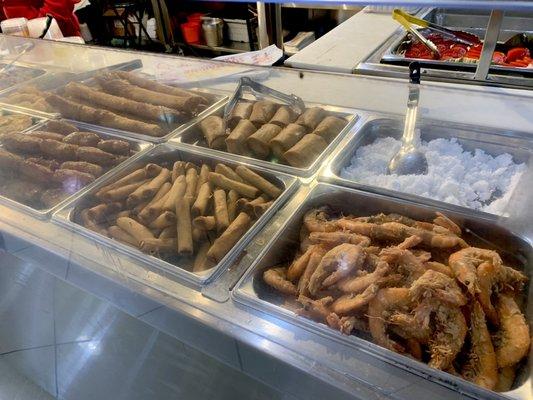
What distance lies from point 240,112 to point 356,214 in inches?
31.8

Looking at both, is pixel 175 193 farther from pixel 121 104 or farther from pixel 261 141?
pixel 121 104

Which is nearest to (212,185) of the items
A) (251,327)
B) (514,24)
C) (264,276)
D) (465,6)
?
(264,276)

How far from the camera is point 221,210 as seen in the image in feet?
A: 4.33

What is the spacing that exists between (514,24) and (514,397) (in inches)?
120

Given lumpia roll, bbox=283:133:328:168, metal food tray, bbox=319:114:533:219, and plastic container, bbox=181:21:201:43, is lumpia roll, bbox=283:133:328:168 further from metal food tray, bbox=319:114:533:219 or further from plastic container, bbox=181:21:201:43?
plastic container, bbox=181:21:201:43

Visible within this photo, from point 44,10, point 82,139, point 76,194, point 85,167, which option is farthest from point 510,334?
→ point 44,10

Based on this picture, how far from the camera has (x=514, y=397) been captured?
0.74 m

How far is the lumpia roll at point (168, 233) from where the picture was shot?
1.25 m

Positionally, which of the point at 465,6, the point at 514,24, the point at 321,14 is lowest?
the point at 321,14

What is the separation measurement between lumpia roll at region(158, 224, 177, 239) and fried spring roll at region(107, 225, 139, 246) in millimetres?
79

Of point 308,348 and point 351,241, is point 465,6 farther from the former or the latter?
point 308,348

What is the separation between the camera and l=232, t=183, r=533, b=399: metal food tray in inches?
30.8

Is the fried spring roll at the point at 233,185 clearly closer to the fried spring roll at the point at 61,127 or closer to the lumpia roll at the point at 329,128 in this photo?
the lumpia roll at the point at 329,128

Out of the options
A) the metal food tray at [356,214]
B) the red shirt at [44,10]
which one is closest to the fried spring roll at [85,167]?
the metal food tray at [356,214]
